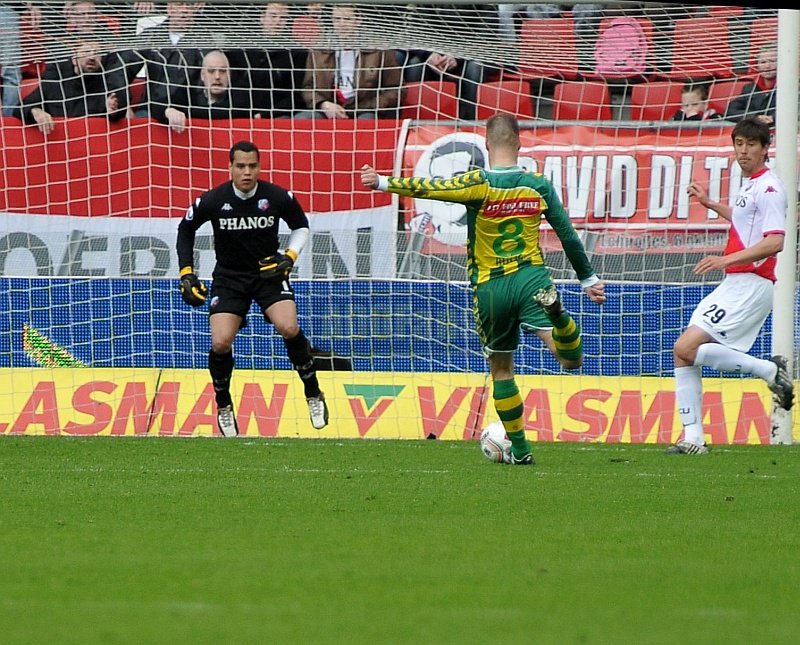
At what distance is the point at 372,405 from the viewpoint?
1144 centimetres

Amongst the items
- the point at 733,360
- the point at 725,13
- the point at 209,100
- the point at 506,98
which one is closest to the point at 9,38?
the point at 209,100

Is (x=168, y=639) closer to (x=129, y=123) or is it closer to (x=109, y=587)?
(x=109, y=587)

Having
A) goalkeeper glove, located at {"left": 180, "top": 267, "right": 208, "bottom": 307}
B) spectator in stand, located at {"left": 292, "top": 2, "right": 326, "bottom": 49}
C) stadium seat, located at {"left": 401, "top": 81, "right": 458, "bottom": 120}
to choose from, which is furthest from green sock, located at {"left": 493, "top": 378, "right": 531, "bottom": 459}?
stadium seat, located at {"left": 401, "top": 81, "right": 458, "bottom": 120}

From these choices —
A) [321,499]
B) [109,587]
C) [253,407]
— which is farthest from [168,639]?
[253,407]

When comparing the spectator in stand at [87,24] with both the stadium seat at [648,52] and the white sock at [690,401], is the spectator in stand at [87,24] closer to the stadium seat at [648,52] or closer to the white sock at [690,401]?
the stadium seat at [648,52]

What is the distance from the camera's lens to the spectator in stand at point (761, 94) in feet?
39.1

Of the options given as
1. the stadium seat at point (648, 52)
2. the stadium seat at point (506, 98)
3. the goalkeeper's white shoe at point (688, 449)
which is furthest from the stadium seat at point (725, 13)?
the goalkeeper's white shoe at point (688, 449)

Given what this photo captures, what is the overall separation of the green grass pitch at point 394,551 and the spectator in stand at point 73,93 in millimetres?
5365

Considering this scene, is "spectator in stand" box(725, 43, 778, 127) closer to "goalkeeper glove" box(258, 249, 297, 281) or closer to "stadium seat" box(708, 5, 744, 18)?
"stadium seat" box(708, 5, 744, 18)

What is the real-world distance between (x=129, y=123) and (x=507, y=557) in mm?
9193

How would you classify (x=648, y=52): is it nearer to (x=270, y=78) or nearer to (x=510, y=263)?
(x=270, y=78)

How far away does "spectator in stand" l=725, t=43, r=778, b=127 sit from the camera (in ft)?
39.1

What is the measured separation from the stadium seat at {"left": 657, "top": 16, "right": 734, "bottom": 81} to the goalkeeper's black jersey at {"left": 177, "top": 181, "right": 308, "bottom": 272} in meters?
3.59

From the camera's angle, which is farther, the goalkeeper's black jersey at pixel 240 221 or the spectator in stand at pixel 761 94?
the spectator in stand at pixel 761 94
